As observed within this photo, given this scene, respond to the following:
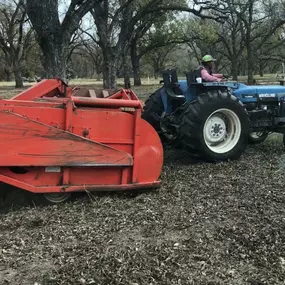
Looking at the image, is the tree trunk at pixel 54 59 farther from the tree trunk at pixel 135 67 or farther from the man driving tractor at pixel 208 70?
the tree trunk at pixel 135 67

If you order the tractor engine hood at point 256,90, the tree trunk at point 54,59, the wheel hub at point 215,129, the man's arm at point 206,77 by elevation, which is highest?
the tree trunk at point 54,59

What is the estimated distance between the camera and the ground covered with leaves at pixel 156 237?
303cm

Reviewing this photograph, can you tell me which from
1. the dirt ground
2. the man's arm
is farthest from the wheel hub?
the dirt ground

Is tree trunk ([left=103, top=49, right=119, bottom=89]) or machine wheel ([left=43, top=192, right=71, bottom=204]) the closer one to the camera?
machine wheel ([left=43, top=192, right=71, bottom=204])

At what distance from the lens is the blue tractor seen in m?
6.15

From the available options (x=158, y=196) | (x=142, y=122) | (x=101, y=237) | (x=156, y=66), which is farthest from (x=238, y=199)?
(x=156, y=66)

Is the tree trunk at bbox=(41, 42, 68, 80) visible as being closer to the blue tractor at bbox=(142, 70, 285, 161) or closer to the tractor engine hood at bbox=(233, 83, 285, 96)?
the blue tractor at bbox=(142, 70, 285, 161)

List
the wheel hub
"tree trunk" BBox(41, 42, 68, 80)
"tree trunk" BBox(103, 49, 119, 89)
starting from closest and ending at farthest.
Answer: the wheel hub, "tree trunk" BBox(41, 42, 68, 80), "tree trunk" BBox(103, 49, 119, 89)

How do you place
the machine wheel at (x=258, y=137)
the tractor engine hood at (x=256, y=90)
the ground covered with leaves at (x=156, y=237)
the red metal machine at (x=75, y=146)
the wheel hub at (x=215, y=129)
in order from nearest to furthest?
the ground covered with leaves at (x=156, y=237) → the red metal machine at (x=75, y=146) → the wheel hub at (x=215, y=129) → the tractor engine hood at (x=256, y=90) → the machine wheel at (x=258, y=137)

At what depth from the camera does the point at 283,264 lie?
316 centimetres

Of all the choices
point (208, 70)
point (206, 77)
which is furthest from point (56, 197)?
point (208, 70)

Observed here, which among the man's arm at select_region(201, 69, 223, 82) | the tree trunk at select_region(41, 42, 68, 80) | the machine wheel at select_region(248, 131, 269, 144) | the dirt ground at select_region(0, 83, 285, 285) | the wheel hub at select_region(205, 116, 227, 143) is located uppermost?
the tree trunk at select_region(41, 42, 68, 80)

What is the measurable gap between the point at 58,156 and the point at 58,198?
496mm

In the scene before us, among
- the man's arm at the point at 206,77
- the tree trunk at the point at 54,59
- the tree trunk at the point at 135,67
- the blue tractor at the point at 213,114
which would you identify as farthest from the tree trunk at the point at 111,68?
the tree trunk at the point at 135,67
